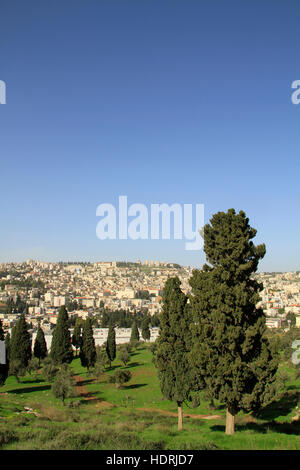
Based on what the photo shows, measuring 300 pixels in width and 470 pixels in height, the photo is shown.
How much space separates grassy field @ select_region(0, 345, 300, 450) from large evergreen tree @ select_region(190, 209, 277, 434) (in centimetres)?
133

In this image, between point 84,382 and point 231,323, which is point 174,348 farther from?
point 84,382

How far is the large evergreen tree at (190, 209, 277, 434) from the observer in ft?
36.1

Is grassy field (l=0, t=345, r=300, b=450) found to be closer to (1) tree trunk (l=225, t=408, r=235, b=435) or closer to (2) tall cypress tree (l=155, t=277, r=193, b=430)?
(1) tree trunk (l=225, t=408, r=235, b=435)

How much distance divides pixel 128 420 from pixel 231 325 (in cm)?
939

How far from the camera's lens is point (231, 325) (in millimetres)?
11250

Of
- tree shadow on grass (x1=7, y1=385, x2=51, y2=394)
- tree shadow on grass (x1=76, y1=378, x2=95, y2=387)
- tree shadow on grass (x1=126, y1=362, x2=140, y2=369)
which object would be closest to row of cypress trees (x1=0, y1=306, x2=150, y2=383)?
tree shadow on grass (x1=76, y1=378, x2=95, y2=387)

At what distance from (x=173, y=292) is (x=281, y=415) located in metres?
11.9

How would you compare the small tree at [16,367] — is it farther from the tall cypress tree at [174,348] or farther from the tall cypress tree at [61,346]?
the tall cypress tree at [174,348]

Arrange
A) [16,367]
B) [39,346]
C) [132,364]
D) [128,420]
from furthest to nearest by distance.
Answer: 1. [132,364]
2. [39,346]
3. [16,367]
4. [128,420]

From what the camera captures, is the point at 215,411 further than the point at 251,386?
Yes

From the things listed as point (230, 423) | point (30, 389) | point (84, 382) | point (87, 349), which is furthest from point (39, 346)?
point (230, 423)

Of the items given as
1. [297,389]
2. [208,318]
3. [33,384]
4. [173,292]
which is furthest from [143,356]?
[208,318]
